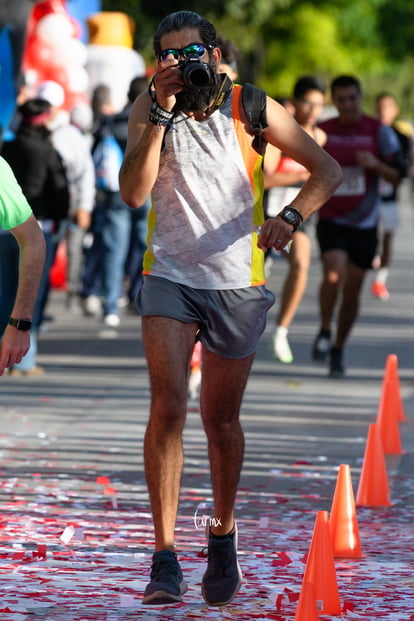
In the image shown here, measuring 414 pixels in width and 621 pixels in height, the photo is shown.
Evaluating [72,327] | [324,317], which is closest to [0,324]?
[324,317]

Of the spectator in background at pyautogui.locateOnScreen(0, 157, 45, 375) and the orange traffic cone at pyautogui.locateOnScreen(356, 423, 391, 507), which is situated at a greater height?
the spectator in background at pyautogui.locateOnScreen(0, 157, 45, 375)

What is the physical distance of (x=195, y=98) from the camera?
5.40 m

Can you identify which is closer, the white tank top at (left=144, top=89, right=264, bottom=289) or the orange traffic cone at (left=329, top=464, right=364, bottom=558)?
the white tank top at (left=144, top=89, right=264, bottom=289)

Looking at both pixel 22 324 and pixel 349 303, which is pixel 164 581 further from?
pixel 349 303

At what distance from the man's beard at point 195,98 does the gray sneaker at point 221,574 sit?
1.50 meters

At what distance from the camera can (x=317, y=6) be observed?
2047 inches

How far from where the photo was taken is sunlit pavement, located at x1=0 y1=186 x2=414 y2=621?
221 inches

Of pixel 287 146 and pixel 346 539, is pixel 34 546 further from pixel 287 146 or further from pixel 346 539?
pixel 287 146

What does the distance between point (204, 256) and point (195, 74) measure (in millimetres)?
689

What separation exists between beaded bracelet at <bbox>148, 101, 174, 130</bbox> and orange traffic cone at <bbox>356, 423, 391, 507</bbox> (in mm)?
2527

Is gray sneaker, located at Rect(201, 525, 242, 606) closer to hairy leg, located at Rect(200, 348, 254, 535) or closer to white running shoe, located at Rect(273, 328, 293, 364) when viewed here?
hairy leg, located at Rect(200, 348, 254, 535)

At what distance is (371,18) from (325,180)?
5539 cm

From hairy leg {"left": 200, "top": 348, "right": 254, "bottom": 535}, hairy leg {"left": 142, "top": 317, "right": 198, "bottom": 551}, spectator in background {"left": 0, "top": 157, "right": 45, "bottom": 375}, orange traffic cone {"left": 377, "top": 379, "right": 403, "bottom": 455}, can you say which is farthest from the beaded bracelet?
orange traffic cone {"left": 377, "top": 379, "right": 403, "bottom": 455}

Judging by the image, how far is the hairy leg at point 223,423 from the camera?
5.68 meters
